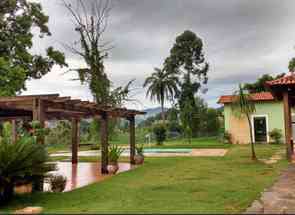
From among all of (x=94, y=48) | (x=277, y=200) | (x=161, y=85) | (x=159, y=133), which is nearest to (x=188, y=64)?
(x=161, y=85)

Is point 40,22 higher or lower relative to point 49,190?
higher

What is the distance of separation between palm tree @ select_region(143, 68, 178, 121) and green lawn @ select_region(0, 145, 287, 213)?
2174 cm

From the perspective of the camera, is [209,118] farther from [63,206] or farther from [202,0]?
[63,206]

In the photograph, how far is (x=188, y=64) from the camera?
31.7 metres

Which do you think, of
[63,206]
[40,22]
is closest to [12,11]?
[40,22]

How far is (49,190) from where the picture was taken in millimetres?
7043

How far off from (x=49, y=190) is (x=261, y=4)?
10455 millimetres

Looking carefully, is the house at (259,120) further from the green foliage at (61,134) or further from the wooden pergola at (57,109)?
the green foliage at (61,134)

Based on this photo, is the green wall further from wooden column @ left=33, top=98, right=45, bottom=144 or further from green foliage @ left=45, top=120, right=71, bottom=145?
wooden column @ left=33, top=98, right=45, bottom=144

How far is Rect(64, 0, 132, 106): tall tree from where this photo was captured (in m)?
17.7

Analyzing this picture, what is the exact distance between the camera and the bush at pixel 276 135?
809 inches

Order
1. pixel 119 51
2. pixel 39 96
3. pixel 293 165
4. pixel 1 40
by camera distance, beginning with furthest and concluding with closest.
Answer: pixel 119 51 → pixel 1 40 → pixel 293 165 → pixel 39 96

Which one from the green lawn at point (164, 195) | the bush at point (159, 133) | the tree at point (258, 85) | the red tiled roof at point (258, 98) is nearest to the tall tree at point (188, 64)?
the tree at point (258, 85)

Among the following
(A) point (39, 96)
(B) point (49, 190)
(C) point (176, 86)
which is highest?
(C) point (176, 86)
